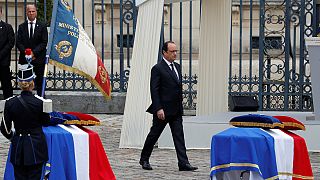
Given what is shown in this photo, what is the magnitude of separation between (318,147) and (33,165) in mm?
6214

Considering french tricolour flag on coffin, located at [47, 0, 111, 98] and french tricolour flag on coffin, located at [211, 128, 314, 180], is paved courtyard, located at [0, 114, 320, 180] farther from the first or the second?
french tricolour flag on coffin, located at [211, 128, 314, 180]

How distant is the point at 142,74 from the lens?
14758 millimetres

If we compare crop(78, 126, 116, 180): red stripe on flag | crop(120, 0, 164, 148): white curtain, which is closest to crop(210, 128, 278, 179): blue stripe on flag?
crop(78, 126, 116, 180): red stripe on flag

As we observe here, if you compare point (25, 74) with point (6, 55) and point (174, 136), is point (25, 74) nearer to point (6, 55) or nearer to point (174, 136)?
point (174, 136)

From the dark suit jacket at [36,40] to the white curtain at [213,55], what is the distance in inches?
129

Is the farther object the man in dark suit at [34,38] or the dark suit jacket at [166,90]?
the man in dark suit at [34,38]

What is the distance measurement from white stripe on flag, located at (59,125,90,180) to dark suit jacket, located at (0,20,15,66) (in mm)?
8586

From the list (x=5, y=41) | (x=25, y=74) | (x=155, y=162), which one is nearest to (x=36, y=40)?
(x=5, y=41)

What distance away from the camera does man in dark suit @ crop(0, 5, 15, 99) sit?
741 inches

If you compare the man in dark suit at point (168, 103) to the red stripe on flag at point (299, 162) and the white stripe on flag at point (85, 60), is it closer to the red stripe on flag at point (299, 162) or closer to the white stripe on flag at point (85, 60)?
the white stripe on flag at point (85, 60)

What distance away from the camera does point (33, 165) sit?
955 centimetres

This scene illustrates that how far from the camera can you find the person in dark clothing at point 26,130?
9.54m

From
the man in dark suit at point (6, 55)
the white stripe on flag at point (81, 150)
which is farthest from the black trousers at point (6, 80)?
the white stripe on flag at point (81, 150)

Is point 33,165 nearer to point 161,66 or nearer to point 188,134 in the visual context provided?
point 161,66
